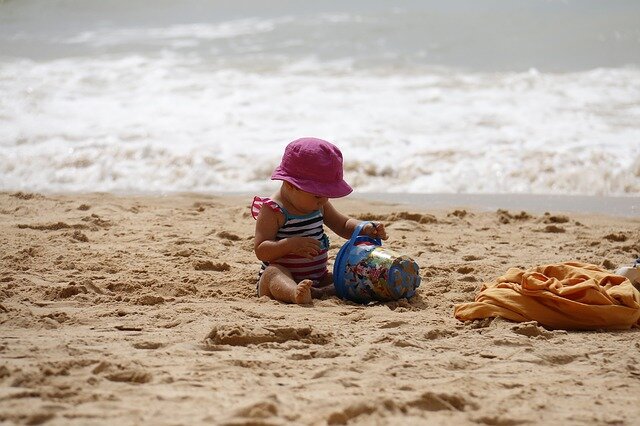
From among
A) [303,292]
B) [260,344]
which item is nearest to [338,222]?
[303,292]

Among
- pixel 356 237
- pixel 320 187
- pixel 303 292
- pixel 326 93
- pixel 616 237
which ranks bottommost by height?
pixel 303 292

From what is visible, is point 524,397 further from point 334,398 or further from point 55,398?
point 55,398

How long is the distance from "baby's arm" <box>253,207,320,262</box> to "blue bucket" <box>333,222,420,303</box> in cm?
16

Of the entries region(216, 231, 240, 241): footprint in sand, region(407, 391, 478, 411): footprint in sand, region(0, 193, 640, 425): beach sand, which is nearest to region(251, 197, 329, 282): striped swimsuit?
region(0, 193, 640, 425): beach sand

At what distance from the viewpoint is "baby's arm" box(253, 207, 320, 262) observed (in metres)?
4.20

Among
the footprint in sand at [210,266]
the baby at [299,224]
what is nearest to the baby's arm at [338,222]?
the baby at [299,224]

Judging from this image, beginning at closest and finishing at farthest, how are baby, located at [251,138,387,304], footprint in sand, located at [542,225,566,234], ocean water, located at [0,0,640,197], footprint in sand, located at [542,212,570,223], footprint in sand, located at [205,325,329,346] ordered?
footprint in sand, located at [205,325,329,346] → baby, located at [251,138,387,304] → footprint in sand, located at [542,225,566,234] → footprint in sand, located at [542,212,570,223] → ocean water, located at [0,0,640,197]

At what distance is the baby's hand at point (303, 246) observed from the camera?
420 centimetres

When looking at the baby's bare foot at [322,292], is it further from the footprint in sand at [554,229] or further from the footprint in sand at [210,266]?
the footprint in sand at [554,229]

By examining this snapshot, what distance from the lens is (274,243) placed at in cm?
420

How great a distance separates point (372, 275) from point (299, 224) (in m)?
0.48

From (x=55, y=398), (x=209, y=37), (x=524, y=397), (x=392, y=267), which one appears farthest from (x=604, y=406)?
(x=209, y=37)

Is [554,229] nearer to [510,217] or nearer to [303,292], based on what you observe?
[510,217]

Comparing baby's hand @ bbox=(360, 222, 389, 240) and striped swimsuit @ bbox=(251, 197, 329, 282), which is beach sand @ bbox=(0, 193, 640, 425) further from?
baby's hand @ bbox=(360, 222, 389, 240)
